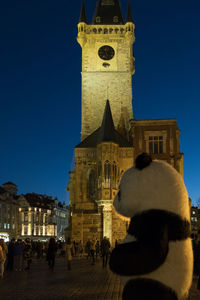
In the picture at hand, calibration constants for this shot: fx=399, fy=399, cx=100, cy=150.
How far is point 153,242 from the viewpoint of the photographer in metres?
3.93

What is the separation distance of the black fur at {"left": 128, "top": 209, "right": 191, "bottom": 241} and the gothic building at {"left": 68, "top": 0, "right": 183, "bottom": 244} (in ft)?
90.2

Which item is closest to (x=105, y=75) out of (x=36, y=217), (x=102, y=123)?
(x=102, y=123)

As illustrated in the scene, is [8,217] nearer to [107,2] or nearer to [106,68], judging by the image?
[106,68]

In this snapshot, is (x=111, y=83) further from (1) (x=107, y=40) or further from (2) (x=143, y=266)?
(2) (x=143, y=266)

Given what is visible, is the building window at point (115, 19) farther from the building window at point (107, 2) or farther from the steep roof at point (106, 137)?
the steep roof at point (106, 137)

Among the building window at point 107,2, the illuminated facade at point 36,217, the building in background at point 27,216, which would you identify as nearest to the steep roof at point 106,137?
the building window at point 107,2

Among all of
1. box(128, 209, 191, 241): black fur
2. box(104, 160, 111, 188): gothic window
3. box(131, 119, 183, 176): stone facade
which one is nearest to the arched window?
box(104, 160, 111, 188): gothic window

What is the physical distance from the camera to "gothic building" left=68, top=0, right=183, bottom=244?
33500 millimetres

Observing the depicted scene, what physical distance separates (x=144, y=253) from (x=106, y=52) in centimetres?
4247

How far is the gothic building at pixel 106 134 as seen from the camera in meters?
33.5

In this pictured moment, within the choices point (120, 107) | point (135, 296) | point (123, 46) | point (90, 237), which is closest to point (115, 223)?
point (90, 237)

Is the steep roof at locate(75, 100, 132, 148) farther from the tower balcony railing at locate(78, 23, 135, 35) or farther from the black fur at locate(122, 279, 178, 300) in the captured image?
the black fur at locate(122, 279, 178, 300)

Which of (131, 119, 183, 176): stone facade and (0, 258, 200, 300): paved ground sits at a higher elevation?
(131, 119, 183, 176): stone facade

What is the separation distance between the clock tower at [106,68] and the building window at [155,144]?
648 cm
